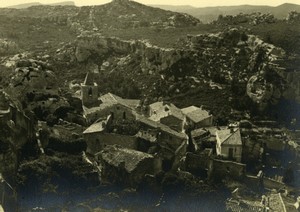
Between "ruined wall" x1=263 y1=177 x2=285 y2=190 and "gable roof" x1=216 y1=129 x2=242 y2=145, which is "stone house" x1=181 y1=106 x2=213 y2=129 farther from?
"ruined wall" x1=263 y1=177 x2=285 y2=190

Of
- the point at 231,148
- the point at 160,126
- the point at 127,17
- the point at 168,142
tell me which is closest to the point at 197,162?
the point at 231,148

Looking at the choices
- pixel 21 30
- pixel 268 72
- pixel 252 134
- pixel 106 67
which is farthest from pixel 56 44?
pixel 252 134

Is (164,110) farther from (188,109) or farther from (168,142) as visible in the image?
(168,142)

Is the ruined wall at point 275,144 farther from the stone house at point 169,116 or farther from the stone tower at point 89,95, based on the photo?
the stone tower at point 89,95

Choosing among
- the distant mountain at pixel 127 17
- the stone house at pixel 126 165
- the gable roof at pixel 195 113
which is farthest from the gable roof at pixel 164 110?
the distant mountain at pixel 127 17

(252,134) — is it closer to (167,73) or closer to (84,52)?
(167,73)
